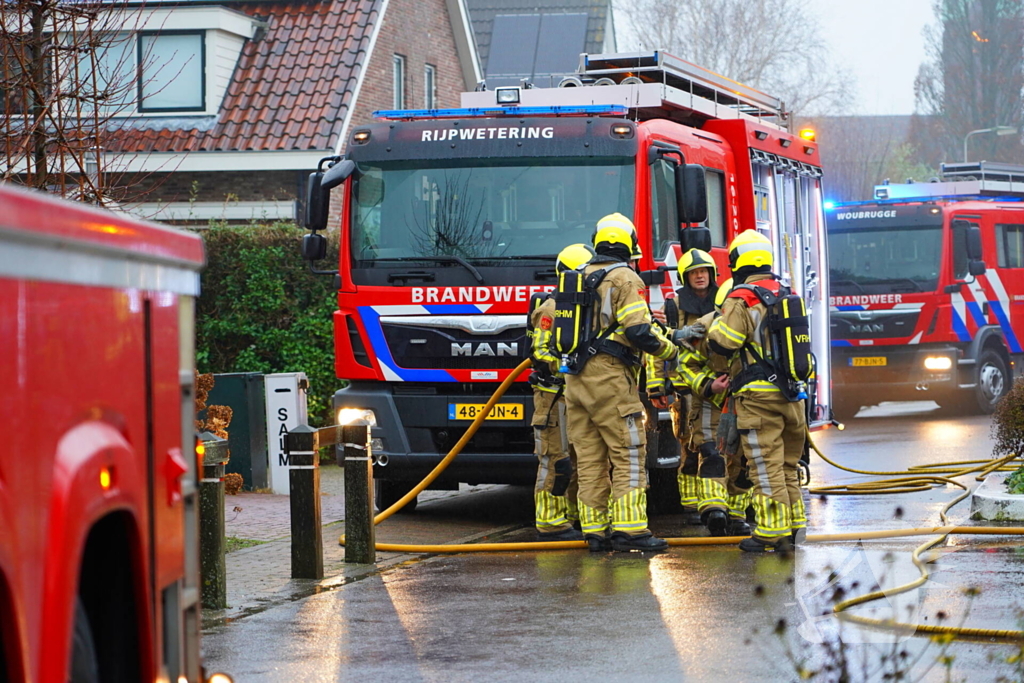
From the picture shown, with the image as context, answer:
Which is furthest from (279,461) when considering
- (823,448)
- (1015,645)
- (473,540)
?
(1015,645)

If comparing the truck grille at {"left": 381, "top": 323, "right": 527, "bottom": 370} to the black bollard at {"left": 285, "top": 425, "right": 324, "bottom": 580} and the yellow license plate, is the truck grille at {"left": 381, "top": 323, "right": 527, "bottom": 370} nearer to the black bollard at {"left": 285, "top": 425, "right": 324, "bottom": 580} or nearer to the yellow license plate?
the yellow license plate

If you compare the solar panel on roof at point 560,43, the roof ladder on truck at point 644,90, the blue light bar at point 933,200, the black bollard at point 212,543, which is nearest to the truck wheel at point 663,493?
the roof ladder on truck at point 644,90

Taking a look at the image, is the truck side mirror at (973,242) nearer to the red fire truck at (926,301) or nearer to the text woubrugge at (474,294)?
the red fire truck at (926,301)

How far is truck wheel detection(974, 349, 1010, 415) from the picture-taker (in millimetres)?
20031

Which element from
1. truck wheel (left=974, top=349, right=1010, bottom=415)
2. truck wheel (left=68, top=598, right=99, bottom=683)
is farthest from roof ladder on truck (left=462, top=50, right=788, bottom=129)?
truck wheel (left=68, top=598, right=99, bottom=683)

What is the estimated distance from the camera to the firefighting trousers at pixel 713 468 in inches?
388

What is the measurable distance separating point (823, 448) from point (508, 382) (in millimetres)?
7119

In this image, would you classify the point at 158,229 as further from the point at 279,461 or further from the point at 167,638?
the point at 279,461

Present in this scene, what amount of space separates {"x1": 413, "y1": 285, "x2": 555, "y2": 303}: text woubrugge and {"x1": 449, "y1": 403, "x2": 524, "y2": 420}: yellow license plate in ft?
2.32

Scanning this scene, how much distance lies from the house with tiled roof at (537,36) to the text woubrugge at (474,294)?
326cm

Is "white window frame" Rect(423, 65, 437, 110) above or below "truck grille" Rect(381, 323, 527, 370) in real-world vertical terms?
above

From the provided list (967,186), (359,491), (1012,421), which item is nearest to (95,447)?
(359,491)

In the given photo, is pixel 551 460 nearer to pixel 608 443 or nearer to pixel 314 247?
pixel 608 443

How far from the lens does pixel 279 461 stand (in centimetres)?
1320
